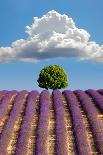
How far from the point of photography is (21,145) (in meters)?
21.3

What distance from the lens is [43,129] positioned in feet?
79.2

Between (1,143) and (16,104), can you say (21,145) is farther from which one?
(16,104)

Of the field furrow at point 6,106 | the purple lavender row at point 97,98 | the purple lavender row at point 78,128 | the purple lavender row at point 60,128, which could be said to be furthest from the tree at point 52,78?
the purple lavender row at point 78,128

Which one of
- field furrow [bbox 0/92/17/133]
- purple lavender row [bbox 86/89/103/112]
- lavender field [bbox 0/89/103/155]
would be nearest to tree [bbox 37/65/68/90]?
purple lavender row [bbox 86/89/103/112]

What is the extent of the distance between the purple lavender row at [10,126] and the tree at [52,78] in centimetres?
2802

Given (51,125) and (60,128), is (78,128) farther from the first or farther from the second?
(51,125)

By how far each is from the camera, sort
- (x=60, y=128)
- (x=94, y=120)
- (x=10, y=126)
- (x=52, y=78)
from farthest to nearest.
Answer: (x=52, y=78) → (x=94, y=120) → (x=10, y=126) → (x=60, y=128)

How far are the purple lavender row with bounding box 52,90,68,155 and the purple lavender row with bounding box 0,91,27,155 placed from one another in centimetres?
273

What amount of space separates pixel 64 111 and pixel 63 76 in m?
34.5

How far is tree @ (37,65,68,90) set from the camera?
6262cm

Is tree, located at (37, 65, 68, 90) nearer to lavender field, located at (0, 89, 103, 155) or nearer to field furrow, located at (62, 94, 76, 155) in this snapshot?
lavender field, located at (0, 89, 103, 155)

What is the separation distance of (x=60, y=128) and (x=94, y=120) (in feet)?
9.45

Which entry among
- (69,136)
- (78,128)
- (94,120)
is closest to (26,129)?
(69,136)

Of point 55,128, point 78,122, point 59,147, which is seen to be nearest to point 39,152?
point 59,147
